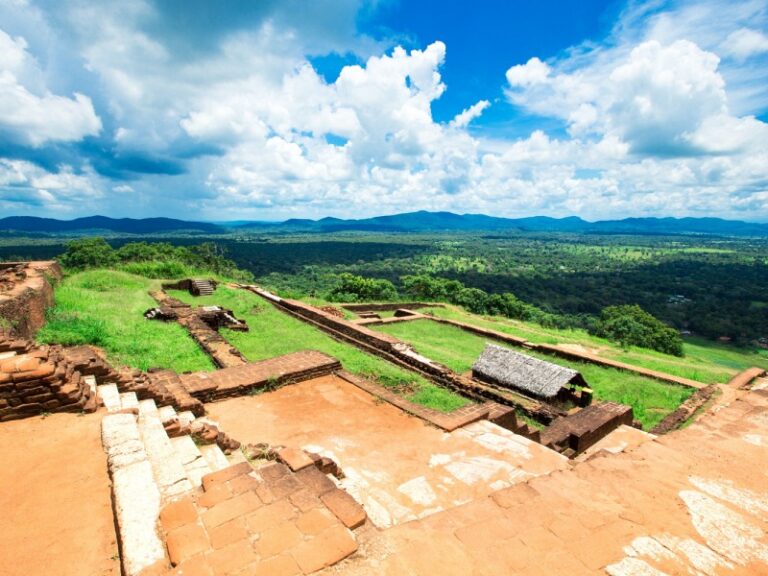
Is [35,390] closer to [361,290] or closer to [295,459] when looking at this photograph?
[295,459]

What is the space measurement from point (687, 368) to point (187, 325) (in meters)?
15.5

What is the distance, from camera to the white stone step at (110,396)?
483 centimetres

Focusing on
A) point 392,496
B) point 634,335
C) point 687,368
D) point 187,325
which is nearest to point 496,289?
point 634,335

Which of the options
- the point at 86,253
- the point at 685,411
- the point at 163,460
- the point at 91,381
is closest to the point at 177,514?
the point at 163,460

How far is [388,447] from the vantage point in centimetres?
535

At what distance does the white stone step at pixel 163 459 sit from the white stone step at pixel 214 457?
0.37 m

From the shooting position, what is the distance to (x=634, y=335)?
25.5 metres

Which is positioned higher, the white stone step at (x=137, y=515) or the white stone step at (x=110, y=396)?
the white stone step at (x=137, y=515)

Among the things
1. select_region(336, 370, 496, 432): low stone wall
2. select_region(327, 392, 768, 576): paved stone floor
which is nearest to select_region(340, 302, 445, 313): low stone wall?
select_region(336, 370, 496, 432): low stone wall

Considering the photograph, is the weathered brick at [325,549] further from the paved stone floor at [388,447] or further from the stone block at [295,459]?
the stone block at [295,459]

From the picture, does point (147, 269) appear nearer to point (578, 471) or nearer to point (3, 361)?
point (3, 361)

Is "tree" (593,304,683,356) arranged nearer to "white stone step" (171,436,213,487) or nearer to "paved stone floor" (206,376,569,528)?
"paved stone floor" (206,376,569,528)

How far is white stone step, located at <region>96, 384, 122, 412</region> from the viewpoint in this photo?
483 cm

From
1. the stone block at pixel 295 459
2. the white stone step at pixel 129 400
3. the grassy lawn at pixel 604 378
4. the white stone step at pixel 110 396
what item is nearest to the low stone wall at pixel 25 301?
the white stone step at pixel 110 396
